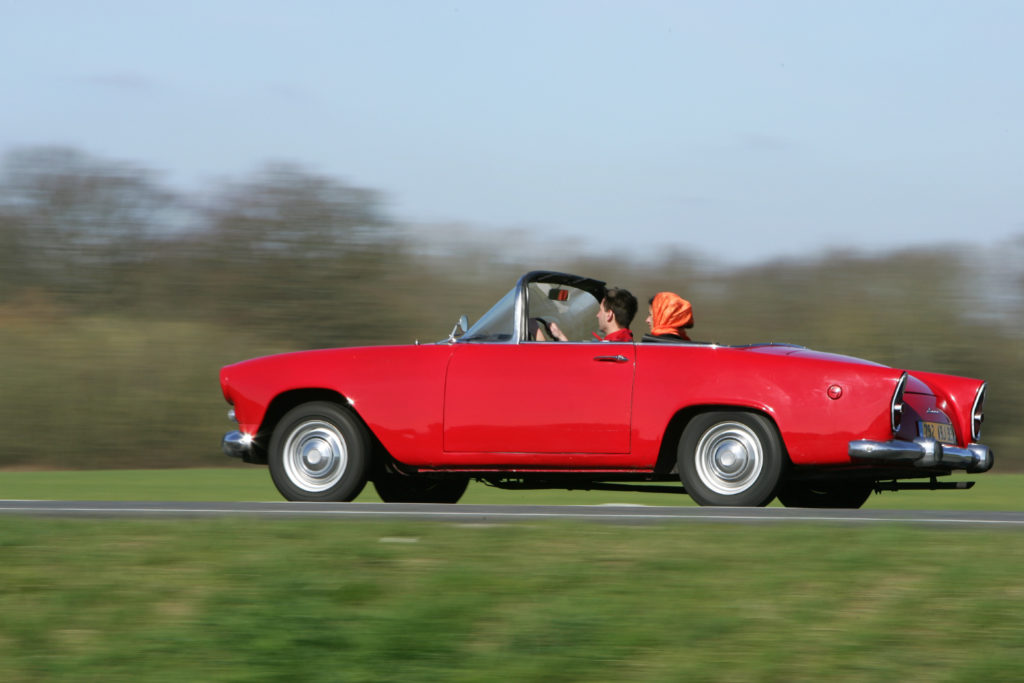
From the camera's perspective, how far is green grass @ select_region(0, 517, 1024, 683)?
480 cm

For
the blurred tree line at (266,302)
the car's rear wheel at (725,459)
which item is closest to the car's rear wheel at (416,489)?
the car's rear wheel at (725,459)

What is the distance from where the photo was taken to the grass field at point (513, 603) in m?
4.81

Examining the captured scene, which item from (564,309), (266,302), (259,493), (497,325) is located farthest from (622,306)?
(266,302)

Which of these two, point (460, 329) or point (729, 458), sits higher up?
point (460, 329)

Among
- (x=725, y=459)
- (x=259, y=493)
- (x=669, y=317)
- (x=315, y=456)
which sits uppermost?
(x=669, y=317)

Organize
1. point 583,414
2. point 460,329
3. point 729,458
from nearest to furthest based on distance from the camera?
point 729,458
point 583,414
point 460,329

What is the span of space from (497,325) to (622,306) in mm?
1007

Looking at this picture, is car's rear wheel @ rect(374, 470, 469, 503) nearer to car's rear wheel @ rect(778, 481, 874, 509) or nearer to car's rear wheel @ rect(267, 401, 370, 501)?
car's rear wheel @ rect(267, 401, 370, 501)

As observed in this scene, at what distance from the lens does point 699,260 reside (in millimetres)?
25312

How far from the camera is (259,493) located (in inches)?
557

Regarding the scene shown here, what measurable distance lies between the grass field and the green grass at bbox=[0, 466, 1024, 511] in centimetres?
418

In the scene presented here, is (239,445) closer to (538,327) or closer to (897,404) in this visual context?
(538,327)

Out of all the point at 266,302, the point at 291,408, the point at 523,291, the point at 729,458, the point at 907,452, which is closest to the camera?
the point at 907,452

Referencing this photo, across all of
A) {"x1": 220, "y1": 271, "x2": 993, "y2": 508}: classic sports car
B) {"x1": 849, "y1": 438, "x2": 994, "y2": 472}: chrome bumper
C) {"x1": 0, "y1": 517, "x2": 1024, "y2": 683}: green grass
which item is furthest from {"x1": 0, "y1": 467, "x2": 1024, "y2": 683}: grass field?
{"x1": 220, "y1": 271, "x2": 993, "y2": 508}: classic sports car
